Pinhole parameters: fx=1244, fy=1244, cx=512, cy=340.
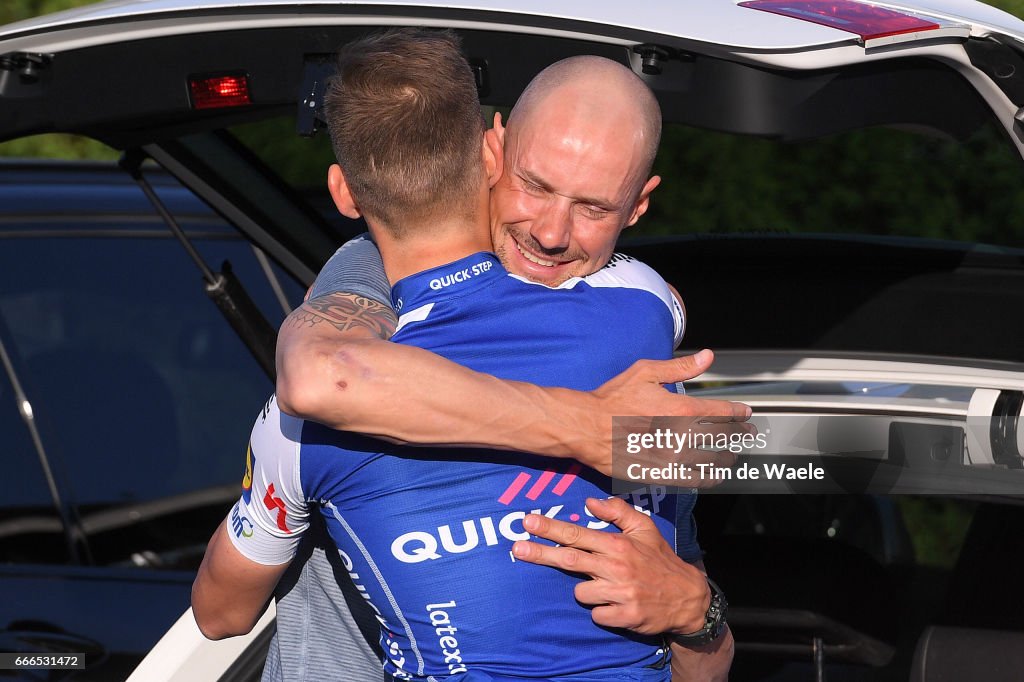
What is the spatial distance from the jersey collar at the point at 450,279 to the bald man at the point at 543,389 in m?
0.04

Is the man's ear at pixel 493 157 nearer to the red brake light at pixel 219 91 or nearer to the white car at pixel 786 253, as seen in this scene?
the white car at pixel 786 253

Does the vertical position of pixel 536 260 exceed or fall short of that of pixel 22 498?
it exceeds it

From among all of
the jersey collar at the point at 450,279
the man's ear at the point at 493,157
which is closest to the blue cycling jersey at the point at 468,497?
Result: the jersey collar at the point at 450,279

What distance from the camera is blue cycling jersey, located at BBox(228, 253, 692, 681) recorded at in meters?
1.70

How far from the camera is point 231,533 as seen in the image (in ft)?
6.09

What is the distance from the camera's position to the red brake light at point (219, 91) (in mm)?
2170

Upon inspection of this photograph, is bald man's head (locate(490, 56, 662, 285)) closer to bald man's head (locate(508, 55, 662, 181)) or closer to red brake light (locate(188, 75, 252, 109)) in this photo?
bald man's head (locate(508, 55, 662, 181))

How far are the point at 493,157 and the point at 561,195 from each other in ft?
0.47

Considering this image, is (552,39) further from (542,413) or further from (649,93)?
(542,413)

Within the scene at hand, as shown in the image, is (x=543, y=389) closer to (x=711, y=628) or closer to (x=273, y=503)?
(x=273, y=503)

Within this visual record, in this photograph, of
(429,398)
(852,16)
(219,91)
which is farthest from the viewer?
(219,91)

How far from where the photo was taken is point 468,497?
1.71 metres

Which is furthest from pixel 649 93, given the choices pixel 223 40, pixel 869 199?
pixel 869 199

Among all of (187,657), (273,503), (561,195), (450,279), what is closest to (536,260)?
(561,195)
